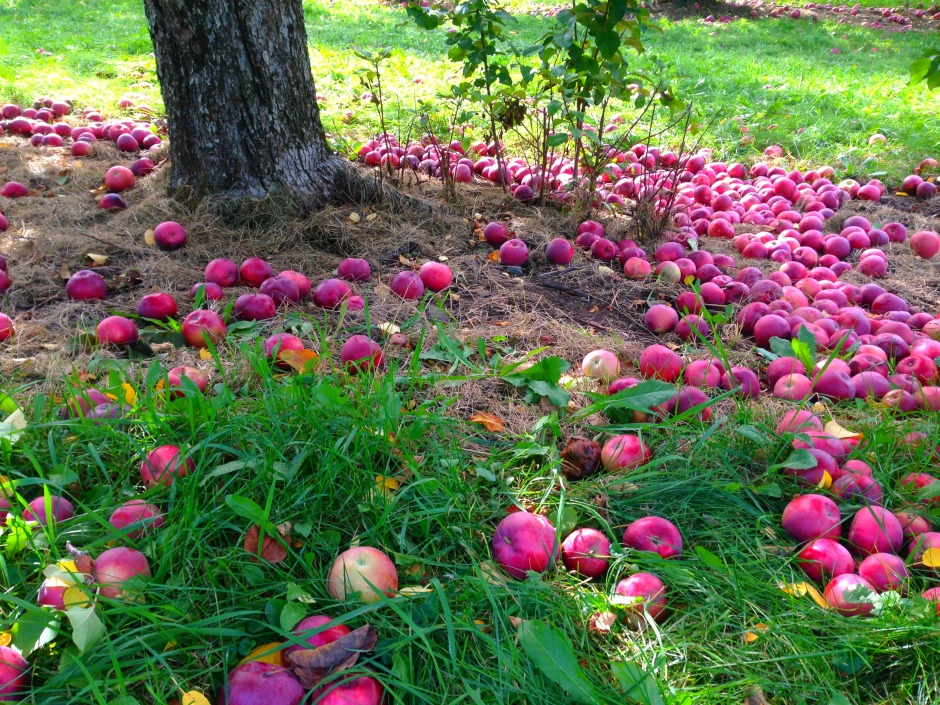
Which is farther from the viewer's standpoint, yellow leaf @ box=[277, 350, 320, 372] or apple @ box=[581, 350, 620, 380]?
apple @ box=[581, 350, 620, 380]

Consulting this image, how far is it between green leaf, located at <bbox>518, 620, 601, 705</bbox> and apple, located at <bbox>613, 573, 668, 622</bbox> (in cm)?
24

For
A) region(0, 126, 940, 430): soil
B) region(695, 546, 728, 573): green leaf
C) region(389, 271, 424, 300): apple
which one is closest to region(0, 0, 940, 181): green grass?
region(0, 126, 940, 430): soil

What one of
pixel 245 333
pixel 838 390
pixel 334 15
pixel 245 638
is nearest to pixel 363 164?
pixel 245 333

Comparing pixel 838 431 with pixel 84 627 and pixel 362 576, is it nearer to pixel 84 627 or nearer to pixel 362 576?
pixel 362 576

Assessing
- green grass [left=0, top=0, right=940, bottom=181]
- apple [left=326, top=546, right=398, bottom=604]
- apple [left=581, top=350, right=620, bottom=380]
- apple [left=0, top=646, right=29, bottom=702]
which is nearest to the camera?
apple [left=0, top=646, right=29, bottom=702]

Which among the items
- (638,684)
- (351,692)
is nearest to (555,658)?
(638,684)

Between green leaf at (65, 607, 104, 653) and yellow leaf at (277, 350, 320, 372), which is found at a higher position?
yellow leaf at (277, 350, 320, 372)

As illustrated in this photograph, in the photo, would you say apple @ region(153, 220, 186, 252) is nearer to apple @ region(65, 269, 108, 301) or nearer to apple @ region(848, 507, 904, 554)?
apple @ region(65, 269, 108, 301)

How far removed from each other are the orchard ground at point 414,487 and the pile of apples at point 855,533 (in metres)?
0.06

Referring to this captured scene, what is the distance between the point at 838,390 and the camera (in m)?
2.56

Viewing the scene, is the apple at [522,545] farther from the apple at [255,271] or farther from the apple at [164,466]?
the apple at [255,271]

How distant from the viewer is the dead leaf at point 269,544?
1751 millimetres

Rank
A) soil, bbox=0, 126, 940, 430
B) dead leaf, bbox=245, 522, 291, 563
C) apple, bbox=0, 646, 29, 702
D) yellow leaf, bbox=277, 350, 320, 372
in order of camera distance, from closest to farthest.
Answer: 1. apple, bbox=0, 646, 29, 702
2. dead leaf, bbox=245, 522, 291, 563
3. yellow leaf, bbox=277, 350, 320, 372
4. soil, bbox=0, 126, 940, 430

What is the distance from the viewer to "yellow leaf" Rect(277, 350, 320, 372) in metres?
2.43
